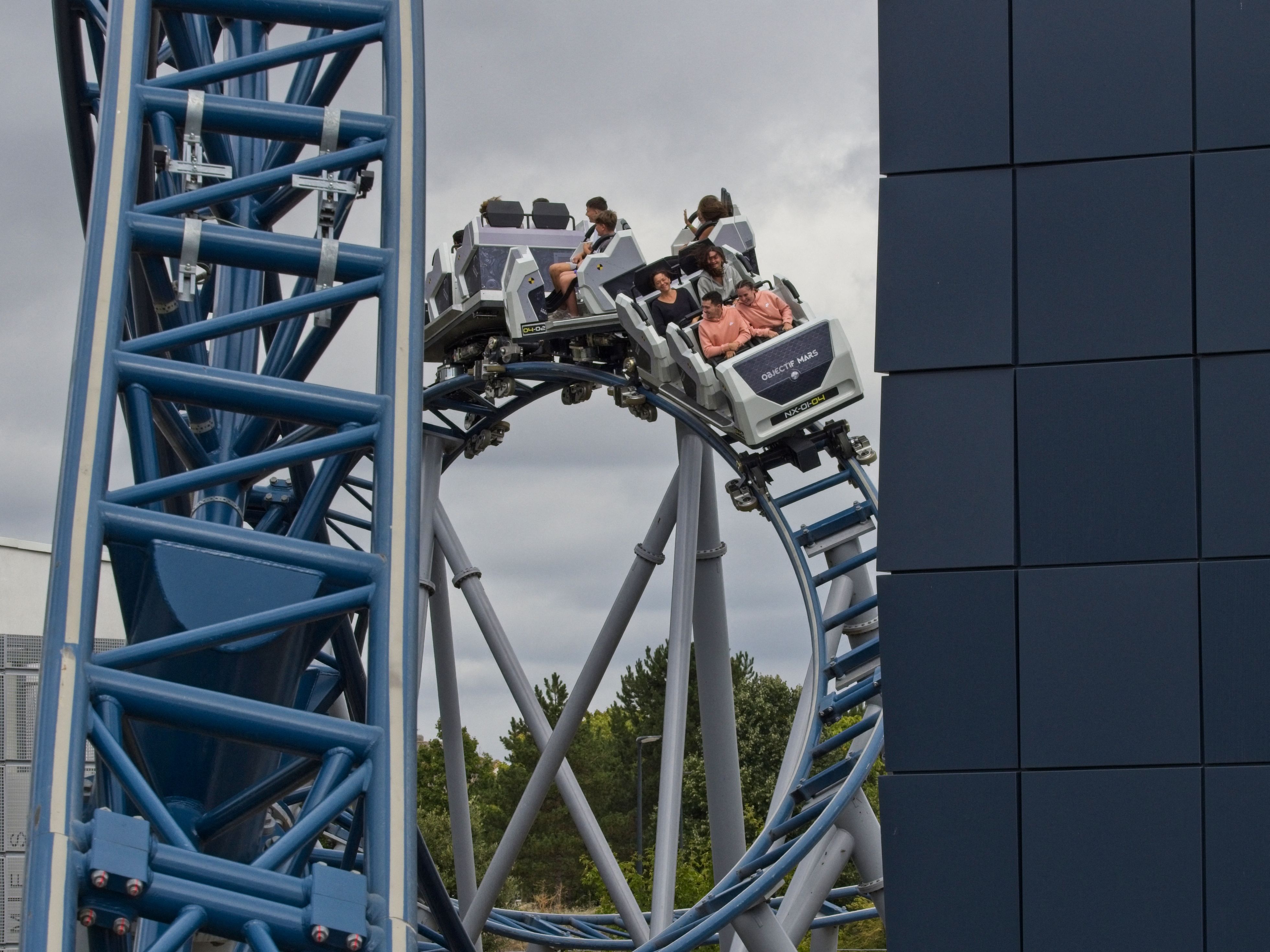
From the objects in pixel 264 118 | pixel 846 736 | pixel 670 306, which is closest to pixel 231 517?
pixel 264 118

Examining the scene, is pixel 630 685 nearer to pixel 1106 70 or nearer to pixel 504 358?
pixel 504 358

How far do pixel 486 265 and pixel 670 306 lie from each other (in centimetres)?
200

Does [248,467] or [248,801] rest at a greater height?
[248,467]

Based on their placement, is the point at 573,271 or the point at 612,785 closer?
the point at 573,271

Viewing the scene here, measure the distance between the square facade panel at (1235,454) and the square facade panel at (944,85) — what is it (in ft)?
3.78

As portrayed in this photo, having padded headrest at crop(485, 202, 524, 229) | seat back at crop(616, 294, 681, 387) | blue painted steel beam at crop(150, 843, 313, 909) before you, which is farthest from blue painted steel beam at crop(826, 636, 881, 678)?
blue painted steel beam at crop(150, 843, 313, 909)

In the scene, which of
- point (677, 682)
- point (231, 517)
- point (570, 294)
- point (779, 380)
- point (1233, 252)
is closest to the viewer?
point (1233, 252)

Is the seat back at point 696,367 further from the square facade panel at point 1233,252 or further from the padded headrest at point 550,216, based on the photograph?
the square facade panel at point 1233,252

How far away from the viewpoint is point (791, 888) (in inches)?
451

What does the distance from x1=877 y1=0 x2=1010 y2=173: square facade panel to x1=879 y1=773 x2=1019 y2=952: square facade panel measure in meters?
2.29

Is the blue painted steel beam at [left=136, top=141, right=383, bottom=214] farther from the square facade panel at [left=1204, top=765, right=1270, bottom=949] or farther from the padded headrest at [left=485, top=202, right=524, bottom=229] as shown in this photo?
the padded headrest at [left=485, top=202, right=524, bottom=229]

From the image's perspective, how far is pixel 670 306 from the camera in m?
12.1

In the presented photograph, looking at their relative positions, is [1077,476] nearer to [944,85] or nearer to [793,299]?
[944,85]

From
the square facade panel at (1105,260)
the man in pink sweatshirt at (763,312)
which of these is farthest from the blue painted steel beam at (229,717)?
the man in pink sweatshirt at (763,312)
